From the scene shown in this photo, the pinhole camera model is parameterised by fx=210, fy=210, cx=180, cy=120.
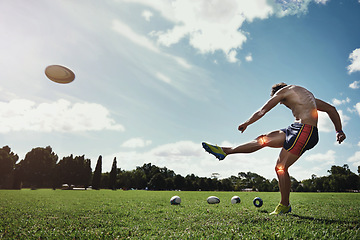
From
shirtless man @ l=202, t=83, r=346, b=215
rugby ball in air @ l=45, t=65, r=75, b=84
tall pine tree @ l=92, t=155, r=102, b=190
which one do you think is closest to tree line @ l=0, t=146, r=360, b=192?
tall pine tree @ l=92, t=155, r=102, b=190

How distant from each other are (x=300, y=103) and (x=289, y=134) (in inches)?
25.6

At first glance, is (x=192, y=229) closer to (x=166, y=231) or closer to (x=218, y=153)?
(x=166, y=231)

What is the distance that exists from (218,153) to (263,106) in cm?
129

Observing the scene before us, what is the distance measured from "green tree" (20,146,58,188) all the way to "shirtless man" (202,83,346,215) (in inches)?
2659

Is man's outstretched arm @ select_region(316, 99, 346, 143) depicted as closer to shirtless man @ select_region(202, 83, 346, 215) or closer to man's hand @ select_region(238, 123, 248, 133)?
shirtless man @ select_region(202, 83, 346, 215)

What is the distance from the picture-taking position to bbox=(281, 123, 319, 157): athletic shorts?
3.87 metres

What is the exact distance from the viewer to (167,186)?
8569cm

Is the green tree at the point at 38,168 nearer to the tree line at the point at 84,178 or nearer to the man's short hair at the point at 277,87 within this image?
the tree line at the point at 84,178

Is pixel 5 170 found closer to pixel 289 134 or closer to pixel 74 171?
pixel 74 171

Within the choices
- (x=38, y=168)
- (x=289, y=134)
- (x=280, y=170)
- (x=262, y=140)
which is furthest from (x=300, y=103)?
(x=38, y=168)

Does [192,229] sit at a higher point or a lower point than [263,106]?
lower

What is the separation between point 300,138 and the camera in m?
3.89

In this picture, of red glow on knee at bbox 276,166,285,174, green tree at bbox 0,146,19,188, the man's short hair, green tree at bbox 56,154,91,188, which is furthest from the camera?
green tree at bbox 56,154,91,188

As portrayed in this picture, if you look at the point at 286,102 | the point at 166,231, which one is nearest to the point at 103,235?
the point at 166,231
